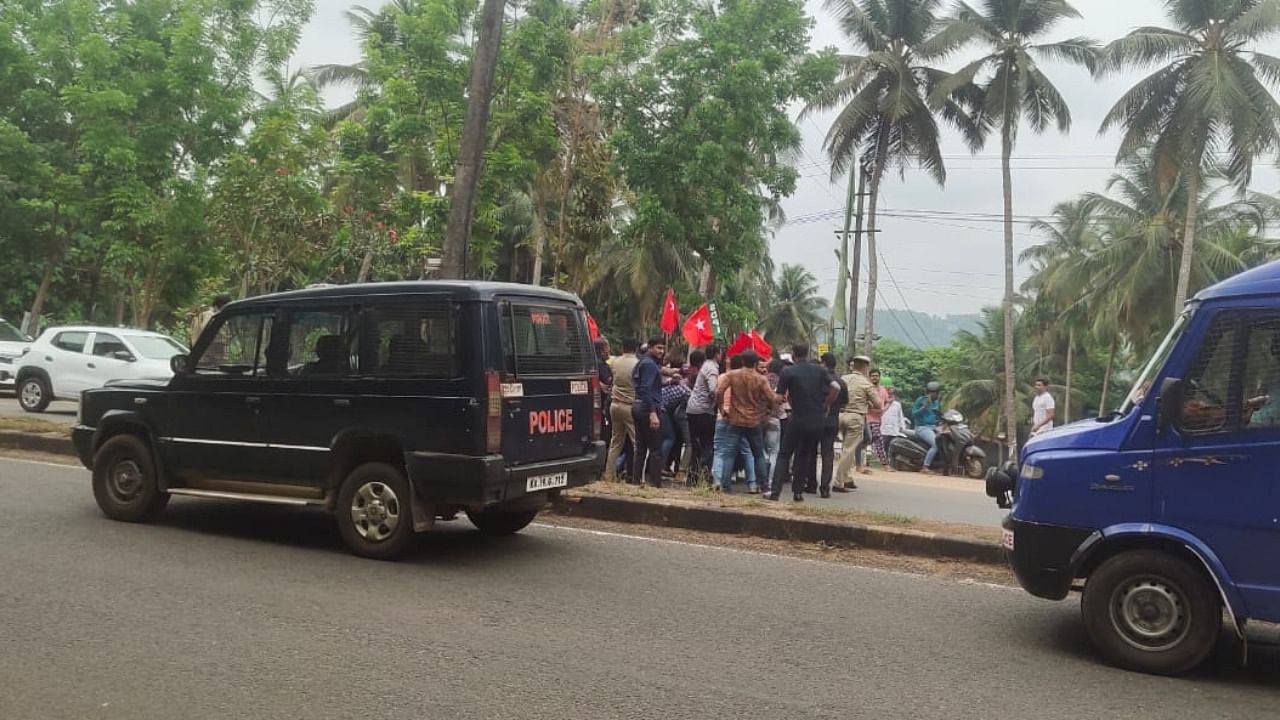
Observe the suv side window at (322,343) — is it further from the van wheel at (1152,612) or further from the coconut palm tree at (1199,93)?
the coconut palm tree at (1199,93)

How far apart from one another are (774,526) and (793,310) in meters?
44.8

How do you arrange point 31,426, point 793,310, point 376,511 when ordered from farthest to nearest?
point 793,310 < point 31,426 < point 376,511

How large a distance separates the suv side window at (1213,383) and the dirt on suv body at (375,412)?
4.01 meters

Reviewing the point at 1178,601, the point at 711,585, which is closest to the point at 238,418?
the point at 711,585

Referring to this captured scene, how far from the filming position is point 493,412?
6344mm

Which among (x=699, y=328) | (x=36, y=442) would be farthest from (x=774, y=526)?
(x=36, y=442)

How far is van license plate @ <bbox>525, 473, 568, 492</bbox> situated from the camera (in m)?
6.71

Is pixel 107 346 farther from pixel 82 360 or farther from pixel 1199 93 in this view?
pixel 1199 93

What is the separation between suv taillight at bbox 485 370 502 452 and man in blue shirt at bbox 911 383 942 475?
11549 mm

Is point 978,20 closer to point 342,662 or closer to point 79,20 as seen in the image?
point 79,20

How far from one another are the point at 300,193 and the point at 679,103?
28.9ft

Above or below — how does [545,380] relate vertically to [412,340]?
below

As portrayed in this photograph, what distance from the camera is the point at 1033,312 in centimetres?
4638

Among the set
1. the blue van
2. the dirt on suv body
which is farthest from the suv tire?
the blue van
